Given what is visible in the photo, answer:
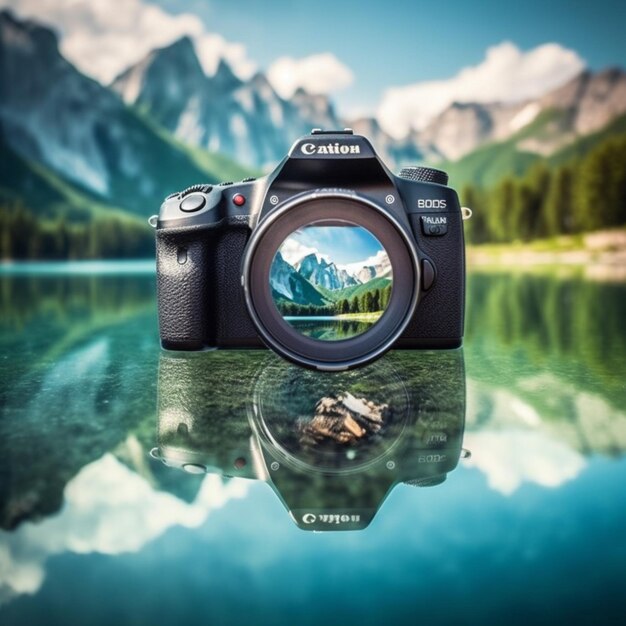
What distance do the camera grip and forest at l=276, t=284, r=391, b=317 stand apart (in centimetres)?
21

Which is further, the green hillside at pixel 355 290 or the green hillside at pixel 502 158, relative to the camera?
the green hillside at pixel 502 158

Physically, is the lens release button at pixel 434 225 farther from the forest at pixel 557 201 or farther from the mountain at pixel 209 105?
the mountain at pixel 209 105

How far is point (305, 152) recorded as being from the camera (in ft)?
2.39

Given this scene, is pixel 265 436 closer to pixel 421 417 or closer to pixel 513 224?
pixel 421 417

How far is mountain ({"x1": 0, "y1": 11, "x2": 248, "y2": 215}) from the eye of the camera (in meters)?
38.3

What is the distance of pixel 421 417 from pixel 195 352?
48 cm

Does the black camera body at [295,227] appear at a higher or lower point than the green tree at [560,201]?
lower

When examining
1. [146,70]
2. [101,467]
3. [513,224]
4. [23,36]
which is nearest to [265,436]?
[101,467]

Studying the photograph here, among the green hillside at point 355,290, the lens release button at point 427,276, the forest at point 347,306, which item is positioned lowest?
the forest at point 347,306

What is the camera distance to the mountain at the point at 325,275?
72 cm

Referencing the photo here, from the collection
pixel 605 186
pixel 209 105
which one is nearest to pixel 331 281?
pixel 605 186

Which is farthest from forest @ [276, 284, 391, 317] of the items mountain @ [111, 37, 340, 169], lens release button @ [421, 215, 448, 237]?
mountain @ [111, 37, 340, 169]

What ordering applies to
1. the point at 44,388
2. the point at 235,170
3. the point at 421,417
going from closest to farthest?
1. the point at 421,417
2. the point at 44,388
3. the point at 235,170

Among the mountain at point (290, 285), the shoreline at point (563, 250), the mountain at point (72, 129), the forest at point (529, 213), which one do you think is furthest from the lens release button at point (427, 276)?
the mountain at point (72, 129)
